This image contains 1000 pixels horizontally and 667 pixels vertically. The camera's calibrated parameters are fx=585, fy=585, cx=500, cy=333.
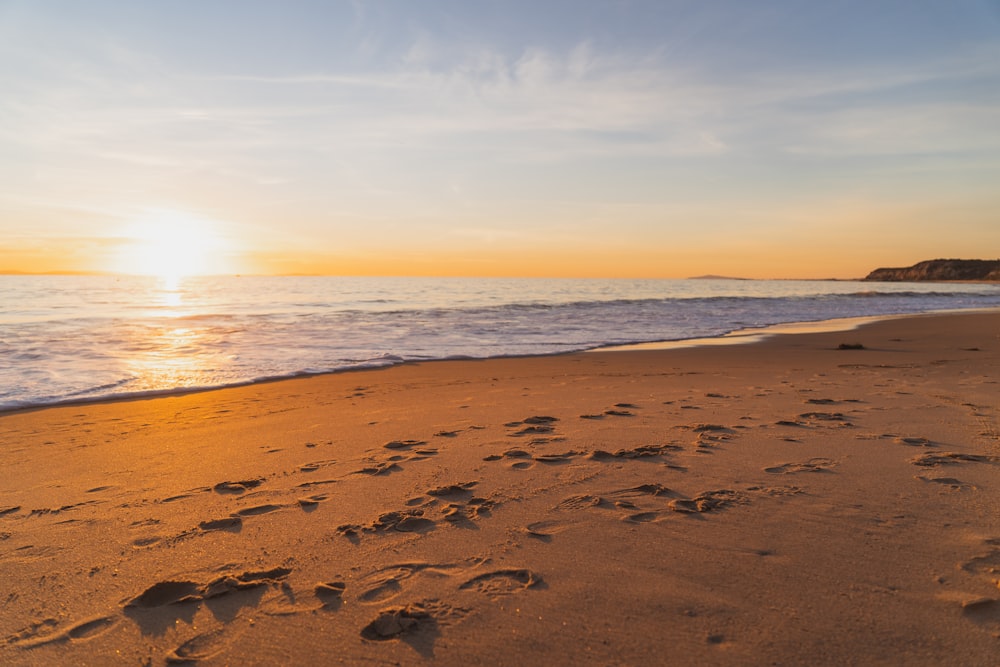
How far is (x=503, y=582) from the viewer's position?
105 inches

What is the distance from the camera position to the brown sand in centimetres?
227

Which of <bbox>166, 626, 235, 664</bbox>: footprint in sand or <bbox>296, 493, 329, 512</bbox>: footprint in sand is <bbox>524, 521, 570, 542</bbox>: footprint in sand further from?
<bbox>166, 626, 235, 664</bbox>: footprint in sand

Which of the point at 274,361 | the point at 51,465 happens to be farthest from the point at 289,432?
the point at 274,361

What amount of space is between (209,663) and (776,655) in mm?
2087

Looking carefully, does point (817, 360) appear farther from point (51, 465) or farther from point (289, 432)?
point (51, 465)

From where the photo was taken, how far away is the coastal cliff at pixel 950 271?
106m

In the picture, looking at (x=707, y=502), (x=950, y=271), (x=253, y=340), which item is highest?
(x=950, y=271)

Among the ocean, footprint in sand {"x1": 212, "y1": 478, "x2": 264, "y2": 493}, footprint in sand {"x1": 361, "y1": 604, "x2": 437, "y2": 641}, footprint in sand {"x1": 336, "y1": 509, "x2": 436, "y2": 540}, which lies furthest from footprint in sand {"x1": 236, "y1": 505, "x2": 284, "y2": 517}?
the ocean

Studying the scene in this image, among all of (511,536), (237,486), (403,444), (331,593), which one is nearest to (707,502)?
(511,536)

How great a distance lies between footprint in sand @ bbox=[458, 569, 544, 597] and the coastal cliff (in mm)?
123663

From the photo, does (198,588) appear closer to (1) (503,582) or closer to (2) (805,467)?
(1) (503,582)

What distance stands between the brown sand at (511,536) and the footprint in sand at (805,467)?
0.02 m

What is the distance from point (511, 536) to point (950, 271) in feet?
460

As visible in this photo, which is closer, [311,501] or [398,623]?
Result: [398,623]
